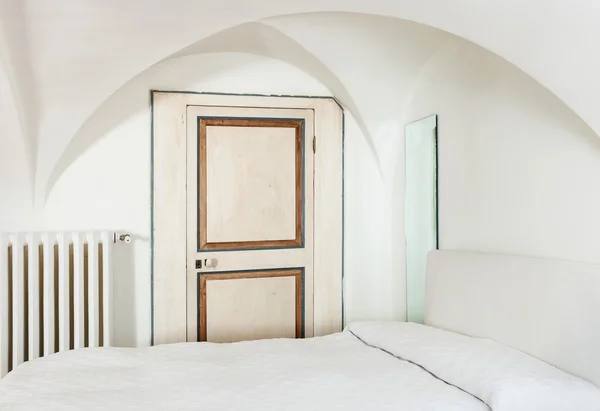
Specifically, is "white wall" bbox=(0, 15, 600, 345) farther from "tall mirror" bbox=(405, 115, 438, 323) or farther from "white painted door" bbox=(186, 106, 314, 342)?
"white painted door" bbox=(186, 106, 314, 342)

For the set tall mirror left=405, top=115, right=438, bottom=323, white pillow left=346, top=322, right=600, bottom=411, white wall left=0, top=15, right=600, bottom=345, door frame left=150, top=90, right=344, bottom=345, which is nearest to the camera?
white pillow left=346, top=322, right=600, bottom=411

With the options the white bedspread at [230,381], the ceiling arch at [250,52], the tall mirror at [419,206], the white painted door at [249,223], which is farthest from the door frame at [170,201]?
the tall mirror at [419,206]

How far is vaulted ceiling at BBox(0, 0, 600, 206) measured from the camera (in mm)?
2271

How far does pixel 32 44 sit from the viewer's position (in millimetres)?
2852

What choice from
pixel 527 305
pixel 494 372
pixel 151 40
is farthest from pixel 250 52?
pixel 494 372

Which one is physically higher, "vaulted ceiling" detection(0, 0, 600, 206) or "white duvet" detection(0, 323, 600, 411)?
"vaulted ceiling" detection(0, 0, 600, 206)

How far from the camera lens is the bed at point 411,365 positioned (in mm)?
2182

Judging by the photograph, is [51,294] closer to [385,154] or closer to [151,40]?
[151,40]

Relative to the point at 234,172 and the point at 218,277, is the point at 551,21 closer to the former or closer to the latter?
the point at 234,172

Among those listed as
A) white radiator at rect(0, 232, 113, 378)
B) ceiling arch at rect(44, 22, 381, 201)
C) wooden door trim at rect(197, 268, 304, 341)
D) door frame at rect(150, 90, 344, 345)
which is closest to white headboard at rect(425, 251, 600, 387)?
wooden door trim at rect(197, 268, 304, 341)

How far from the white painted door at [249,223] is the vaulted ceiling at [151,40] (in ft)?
1.66

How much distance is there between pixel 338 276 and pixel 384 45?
1.54 meters

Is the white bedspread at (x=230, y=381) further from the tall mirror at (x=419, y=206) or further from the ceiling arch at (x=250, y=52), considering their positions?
the ceiling arch at (x=250, y=52)

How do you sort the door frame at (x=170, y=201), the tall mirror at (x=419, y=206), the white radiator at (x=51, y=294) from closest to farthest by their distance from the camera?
the white radiator at (x=51, y=294)
the tall mirror at (x=419, y=206)
the door frame at (x=170, y=201)
